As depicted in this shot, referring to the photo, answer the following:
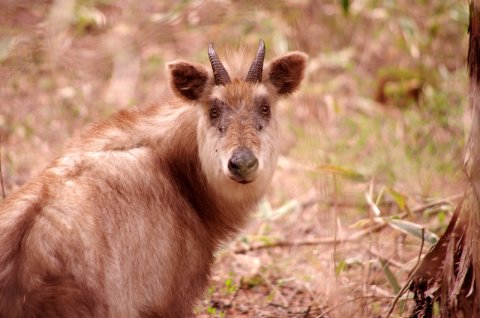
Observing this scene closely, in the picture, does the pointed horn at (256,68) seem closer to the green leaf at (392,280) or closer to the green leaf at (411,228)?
the green leaf at (411,228)

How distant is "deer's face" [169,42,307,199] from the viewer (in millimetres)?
4523

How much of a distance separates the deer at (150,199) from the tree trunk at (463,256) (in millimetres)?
1205

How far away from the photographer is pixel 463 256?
4.11m

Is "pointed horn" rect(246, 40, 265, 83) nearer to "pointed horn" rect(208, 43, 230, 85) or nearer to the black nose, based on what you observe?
"pointed horn" rect(208, 43, 230, 85)

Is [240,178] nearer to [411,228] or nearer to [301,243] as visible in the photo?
[411,228]

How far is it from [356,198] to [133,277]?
3.70 metres

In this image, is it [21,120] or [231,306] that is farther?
[21,120]

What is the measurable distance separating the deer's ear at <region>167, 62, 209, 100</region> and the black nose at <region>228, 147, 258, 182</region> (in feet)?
2.37

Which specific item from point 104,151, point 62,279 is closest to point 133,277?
point 62,279

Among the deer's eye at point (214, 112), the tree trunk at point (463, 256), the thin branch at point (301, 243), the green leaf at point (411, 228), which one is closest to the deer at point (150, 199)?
the deer's eye at point (214, 112)

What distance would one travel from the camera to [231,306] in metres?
5.78

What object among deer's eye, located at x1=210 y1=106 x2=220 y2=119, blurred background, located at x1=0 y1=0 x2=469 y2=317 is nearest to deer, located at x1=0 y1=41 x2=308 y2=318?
deer's eye, located at x1=210 y1=106 x2=220 y2=119

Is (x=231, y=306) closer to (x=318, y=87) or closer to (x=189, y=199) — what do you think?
(x=189, y=199)

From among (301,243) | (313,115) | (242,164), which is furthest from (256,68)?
(313,115)
